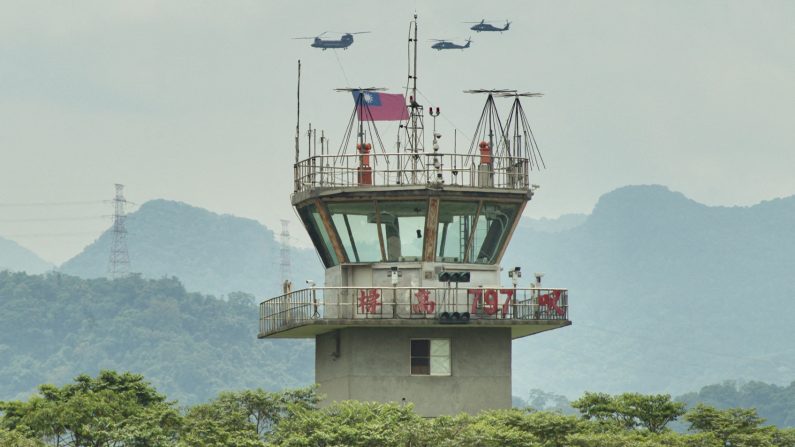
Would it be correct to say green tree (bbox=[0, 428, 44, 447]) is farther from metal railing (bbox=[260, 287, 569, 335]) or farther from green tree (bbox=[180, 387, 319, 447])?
metal railing (bbox=[260, 287, 569, 335])

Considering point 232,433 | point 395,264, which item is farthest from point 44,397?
point 395,264

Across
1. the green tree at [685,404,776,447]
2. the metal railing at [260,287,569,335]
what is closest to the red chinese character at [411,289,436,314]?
the metal railing at [260,287,569,335]

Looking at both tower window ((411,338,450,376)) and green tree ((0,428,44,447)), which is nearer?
green tree ((0,428,44,447))

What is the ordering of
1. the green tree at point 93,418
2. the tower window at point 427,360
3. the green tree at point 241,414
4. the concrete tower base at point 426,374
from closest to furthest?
1. the green tree at point 241,414
2. the green tree at point 93,418
3. the concrete tower base at point 426,374
4. the tower window at point 427,360

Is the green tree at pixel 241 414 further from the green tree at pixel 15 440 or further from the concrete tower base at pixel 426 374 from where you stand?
the green tree at pixel 15 440

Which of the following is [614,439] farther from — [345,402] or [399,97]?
[399,97]

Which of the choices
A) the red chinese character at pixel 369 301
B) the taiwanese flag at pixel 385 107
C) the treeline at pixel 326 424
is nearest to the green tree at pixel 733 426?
the treeline at pixel 326 424
